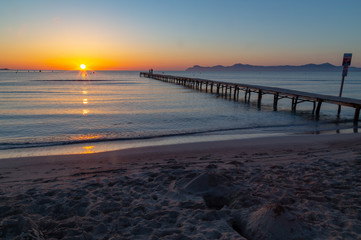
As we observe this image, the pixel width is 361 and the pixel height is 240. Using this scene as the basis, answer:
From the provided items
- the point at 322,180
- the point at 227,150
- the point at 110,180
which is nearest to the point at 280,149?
the point at 227,150

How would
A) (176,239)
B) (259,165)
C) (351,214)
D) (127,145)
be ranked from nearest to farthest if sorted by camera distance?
(176,239)
(351,214)
(259,165)
(127,145)

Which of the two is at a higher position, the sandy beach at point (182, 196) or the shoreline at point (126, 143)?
the sandy beach at point (182, 196)

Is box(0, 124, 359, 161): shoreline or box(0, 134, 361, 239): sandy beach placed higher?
box(0, 134, 361, 239): sandy beach

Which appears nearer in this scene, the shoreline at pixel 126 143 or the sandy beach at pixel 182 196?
the sandy beach at pixel 182 196

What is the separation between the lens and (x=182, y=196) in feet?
14.3

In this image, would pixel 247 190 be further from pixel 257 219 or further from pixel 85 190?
pixel 85 190

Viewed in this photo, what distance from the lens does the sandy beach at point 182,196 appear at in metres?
3.33

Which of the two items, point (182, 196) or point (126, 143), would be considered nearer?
point (182, 196)

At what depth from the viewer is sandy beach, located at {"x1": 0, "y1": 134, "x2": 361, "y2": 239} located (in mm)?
3329

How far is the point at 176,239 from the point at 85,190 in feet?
7.24

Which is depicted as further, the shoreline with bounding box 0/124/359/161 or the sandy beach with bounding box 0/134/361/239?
the shoreline with bounding box 0/124/359/161

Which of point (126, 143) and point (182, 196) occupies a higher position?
point (182, 196)

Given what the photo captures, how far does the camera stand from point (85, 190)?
464 cm

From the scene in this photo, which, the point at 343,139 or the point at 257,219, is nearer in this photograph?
the point at 257,219
